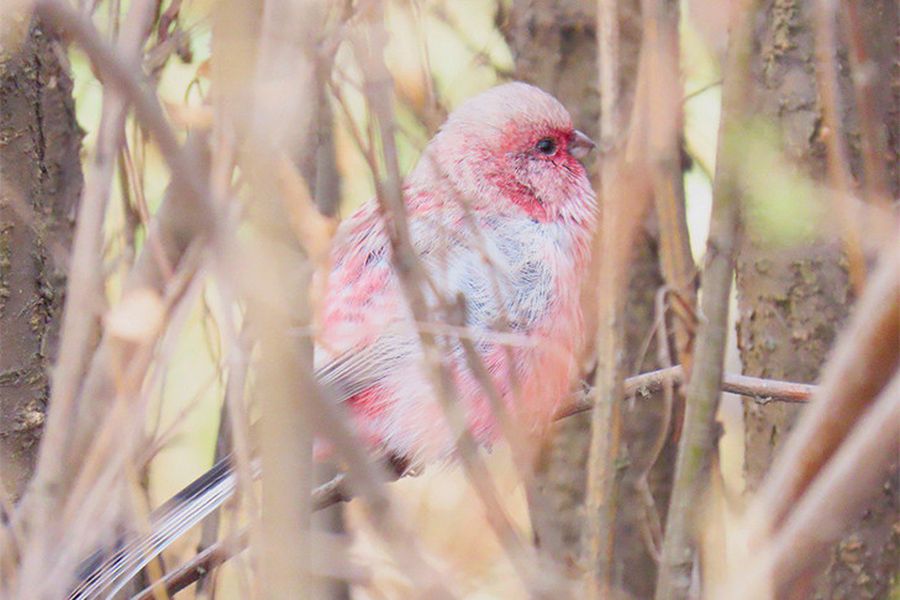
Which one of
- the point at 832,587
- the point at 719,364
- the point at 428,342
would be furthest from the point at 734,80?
the point at 832,587

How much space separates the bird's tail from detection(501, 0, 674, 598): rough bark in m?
1.49

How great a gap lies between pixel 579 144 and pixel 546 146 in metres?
0.10

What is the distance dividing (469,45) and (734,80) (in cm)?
270

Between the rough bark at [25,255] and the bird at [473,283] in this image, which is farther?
the bird at [473,283]

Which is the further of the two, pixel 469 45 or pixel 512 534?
pixel 469 45

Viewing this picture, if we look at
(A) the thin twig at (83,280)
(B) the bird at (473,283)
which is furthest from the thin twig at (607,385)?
(B) the bird at (473,283)

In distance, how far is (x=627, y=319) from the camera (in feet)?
13.9

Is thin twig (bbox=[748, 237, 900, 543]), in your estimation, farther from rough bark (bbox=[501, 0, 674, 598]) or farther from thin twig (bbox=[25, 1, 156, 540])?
rough bark (bbox=[501, 0, 674, 598])

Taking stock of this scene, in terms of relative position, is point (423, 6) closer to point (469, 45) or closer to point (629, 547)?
point (469, 45)

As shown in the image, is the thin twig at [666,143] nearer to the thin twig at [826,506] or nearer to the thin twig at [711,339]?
the thin twig at [711,339]

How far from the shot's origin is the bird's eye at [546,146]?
12.8 feet

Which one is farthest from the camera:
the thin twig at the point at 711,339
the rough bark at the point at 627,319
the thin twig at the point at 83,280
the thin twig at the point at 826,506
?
the rough bark at the point at 627,319

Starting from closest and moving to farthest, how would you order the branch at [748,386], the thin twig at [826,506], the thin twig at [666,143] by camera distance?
the thin twig at [826,506], the thin twig at [666,143], the branch at [748,386]

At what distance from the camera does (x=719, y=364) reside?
1.65 meters
